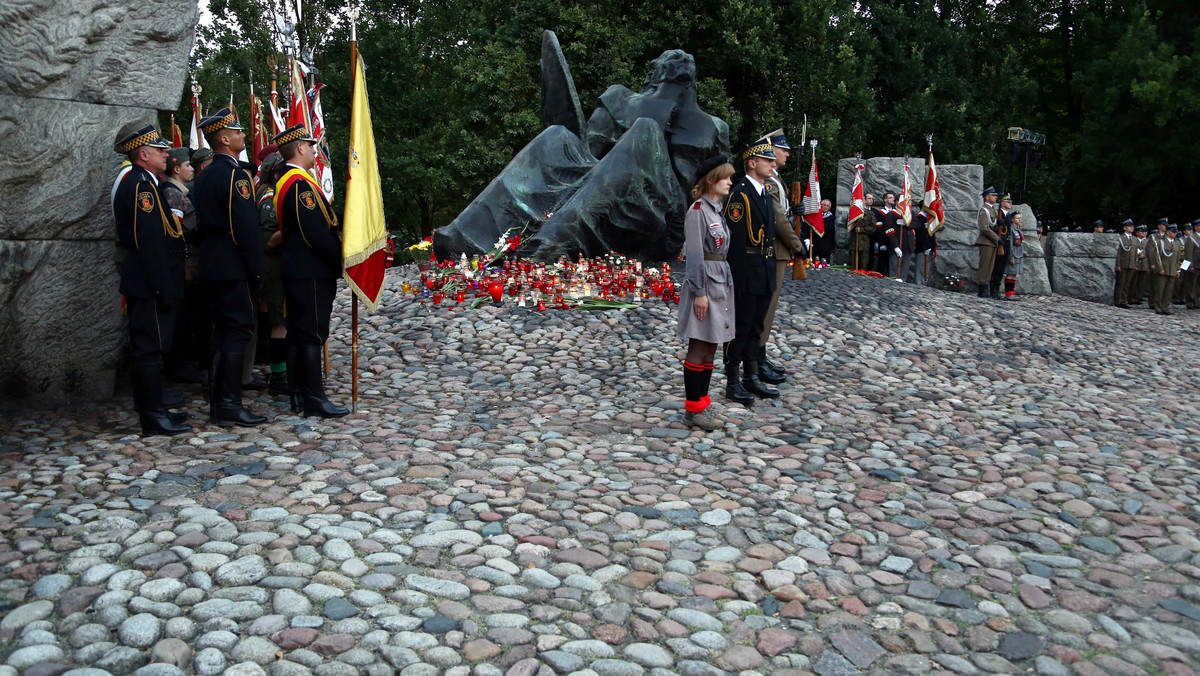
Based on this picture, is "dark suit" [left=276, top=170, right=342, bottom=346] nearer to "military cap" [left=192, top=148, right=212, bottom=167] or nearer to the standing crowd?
the standing crowd

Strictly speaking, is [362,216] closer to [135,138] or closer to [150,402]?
[135,138]

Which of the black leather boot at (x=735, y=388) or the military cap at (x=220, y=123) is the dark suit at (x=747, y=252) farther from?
the military cap at (x=220, y=123)

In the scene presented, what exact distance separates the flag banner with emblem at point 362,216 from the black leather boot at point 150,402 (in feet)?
4.14

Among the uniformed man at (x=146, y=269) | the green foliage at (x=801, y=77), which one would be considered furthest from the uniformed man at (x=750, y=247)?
the green foliage at (x=801, y=77)

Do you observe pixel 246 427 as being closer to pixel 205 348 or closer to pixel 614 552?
pixel 205 348

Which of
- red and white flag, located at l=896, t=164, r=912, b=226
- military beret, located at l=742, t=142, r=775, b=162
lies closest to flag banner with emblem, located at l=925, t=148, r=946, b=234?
red and white flag, located at l=896, t=164, r=912, b=226

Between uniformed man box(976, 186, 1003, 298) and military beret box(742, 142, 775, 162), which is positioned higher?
military beret box(742, 142, 775, 162)

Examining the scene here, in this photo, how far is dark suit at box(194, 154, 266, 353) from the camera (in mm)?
5422

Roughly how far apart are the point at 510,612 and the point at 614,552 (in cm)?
70

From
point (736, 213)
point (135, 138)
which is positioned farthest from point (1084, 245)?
point (135, 138)

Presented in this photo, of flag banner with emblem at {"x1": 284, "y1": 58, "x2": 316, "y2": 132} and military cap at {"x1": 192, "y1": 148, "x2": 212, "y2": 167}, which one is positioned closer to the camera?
military cap at {"x1": 192, "y1": 148, "x2": 212, "y2": 167}

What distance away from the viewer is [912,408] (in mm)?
6551

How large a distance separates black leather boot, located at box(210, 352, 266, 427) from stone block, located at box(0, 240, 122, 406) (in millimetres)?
1122

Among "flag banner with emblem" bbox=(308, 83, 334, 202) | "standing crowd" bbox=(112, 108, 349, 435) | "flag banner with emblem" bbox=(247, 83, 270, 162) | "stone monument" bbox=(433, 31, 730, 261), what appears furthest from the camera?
"stone monument" bbox=(433, 31, 730, 261)
